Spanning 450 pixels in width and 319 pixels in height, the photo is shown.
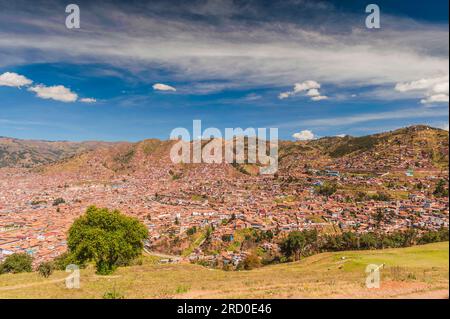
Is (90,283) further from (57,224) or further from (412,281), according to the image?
(57,224)

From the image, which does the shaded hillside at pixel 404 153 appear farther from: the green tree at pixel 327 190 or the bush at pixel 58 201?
the bush at pixel 58 201

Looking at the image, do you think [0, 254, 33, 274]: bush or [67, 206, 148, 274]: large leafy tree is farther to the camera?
[0, 254, 33, 274]: bush

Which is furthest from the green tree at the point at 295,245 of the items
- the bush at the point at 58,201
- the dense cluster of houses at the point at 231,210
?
the bush at the point at 58,201

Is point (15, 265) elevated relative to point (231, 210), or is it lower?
elevated

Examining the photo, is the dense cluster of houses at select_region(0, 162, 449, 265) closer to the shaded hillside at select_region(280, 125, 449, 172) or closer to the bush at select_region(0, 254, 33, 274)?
the shaded hillside at select_region(280, 125, 449, 172)

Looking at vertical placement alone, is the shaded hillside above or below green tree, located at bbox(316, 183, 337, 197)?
above

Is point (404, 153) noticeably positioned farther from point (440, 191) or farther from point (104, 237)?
point (104, 237)

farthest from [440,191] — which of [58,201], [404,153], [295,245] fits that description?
[58,201]

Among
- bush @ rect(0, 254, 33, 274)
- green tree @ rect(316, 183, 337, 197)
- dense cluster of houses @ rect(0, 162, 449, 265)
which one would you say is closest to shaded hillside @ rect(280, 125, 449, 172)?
dense cluster of houses @ rect(0, 162, 449, 265)

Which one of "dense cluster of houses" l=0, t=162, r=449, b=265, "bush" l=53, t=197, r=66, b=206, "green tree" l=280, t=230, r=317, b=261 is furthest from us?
"bush" l=53, t=197, r=66, b=206
